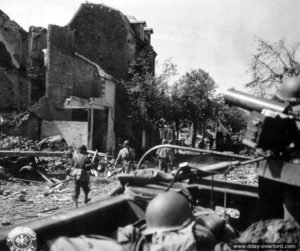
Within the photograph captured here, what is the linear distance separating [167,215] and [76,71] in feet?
71.5

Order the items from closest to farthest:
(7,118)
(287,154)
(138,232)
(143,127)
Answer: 1. (138,232)
2. (287,154)
3. (7,118)
4. (143,127)

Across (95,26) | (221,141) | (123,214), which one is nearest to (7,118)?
(95,26)

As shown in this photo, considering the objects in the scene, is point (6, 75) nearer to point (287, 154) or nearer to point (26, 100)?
point (26, 100)

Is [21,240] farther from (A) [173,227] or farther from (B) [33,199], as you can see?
(B) [33,199]

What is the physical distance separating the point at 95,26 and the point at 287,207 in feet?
88.9

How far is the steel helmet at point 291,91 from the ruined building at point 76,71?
17.5 metres

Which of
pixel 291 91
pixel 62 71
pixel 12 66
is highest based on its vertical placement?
pixel 12 66

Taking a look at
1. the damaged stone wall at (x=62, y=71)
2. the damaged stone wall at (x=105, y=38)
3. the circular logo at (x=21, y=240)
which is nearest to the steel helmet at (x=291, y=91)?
the circular logo at (x=21, y=240)

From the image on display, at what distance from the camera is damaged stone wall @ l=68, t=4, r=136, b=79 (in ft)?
93.9

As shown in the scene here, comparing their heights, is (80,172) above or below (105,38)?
below

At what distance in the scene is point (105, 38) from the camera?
98.0 feet

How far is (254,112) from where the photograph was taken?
3.91m

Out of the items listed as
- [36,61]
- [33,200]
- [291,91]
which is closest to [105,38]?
[36,61]

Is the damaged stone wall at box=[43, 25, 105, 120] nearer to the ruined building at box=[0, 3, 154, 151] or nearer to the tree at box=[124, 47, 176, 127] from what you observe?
the ruined building at box=[0, 3, 154, 151]
